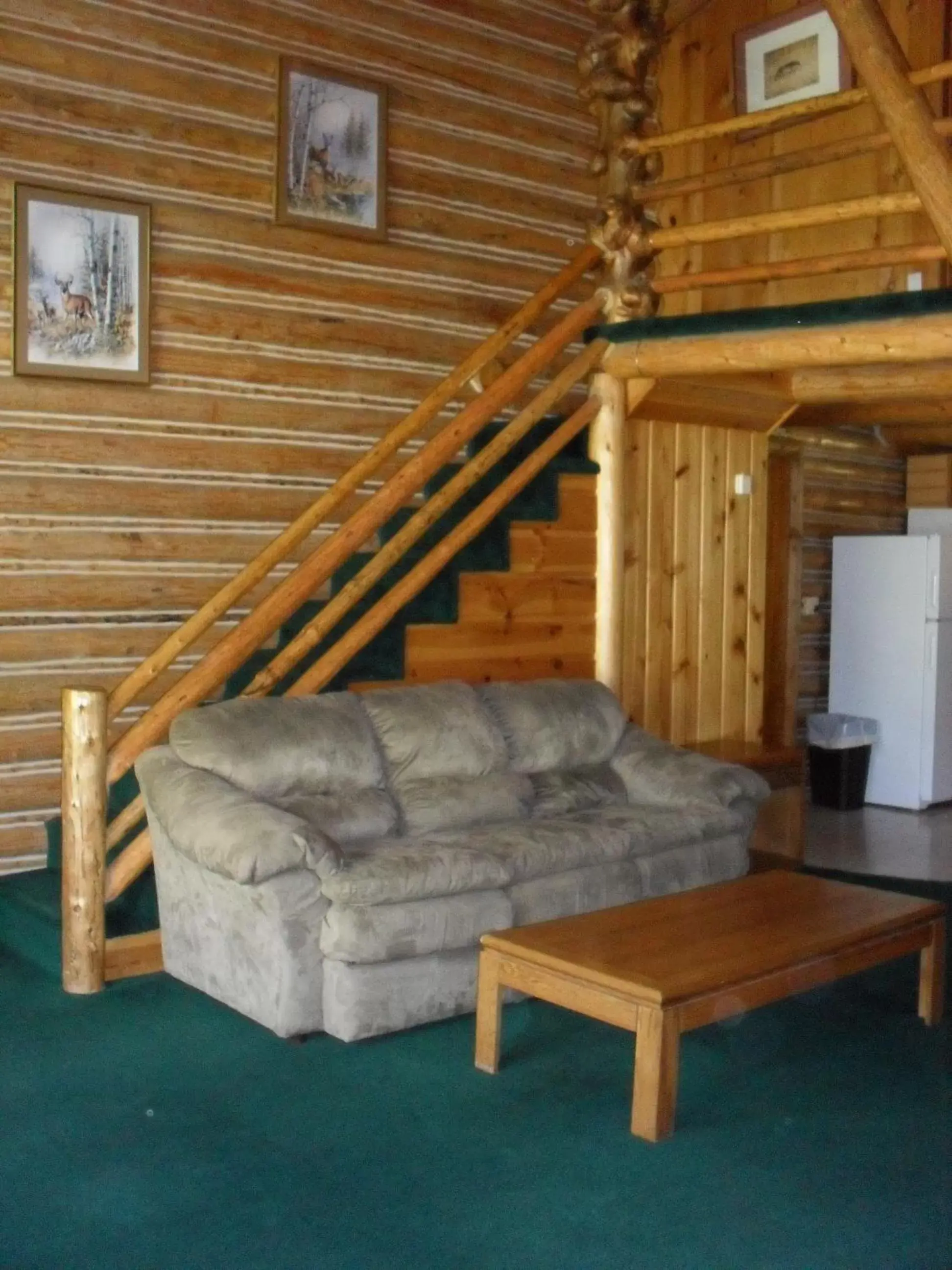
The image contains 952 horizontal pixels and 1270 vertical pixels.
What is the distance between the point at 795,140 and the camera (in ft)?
22.5

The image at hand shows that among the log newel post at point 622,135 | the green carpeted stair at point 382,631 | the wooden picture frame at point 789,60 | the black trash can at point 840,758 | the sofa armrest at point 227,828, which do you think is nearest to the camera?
the sofa armrest at point 227,828

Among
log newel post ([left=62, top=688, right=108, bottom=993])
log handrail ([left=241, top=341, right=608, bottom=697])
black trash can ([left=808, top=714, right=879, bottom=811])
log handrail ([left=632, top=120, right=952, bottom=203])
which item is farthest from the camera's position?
black trash can ([left=808, top=714, right=879, bottom=811])

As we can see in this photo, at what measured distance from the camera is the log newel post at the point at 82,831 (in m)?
4.12

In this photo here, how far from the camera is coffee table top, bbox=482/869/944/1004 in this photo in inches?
128

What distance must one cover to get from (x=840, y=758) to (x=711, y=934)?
13.3ft

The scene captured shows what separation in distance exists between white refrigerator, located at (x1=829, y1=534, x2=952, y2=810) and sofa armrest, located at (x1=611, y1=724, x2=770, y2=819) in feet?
9.05

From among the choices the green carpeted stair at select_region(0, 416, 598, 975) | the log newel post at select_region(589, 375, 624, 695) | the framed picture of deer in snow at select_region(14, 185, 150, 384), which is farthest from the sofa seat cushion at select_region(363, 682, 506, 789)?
the framed picture of deer in snow at select_region(14, 185, 150, 384)

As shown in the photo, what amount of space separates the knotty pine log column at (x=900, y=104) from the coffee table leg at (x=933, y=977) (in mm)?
1979

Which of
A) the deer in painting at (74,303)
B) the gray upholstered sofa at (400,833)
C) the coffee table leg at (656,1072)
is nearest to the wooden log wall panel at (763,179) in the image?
the gray upholstered sofa at (400,833)

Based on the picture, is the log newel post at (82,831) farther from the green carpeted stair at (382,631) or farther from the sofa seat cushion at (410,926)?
the sofa seat cushion at (410,926)

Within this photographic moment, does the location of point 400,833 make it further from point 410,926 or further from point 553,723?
point 553,723

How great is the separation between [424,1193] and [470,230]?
4674mm

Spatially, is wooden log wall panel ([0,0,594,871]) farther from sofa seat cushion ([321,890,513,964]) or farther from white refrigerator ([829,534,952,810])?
white refrigerator ([829,534,952,810])

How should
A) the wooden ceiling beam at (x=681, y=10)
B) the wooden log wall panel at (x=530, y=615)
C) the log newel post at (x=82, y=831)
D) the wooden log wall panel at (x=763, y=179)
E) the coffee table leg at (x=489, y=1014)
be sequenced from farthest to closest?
1. the wooden ceiling beam at (x=681, y=10)
2. the wooden log wall panel at (x=763, y=179)
3. the wooden log wall panel at (x=530, y=615)
4. the log newel post at (x=82, y=831)
5. the coffee table leg at (x=489, y=1014)
